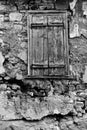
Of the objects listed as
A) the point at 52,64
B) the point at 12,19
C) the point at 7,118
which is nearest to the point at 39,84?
the point at 52,64

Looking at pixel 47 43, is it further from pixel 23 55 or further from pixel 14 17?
pixel 14 17

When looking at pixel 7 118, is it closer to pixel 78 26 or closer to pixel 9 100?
pixel 9 100

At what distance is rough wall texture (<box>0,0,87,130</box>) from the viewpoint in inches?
190

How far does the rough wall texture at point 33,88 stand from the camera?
4.83 metres

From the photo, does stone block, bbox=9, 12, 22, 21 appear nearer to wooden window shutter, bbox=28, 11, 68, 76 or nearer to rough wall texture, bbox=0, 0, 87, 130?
rough wall texture, bbox=0, 0, 87, 130

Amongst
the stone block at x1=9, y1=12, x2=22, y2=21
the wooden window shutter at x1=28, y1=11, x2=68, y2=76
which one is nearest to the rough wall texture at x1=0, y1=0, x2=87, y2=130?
the stone block at x1=9, y1=12, x2=22, y2=21

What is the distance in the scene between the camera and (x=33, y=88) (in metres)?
4.91

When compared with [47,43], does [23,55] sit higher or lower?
lower

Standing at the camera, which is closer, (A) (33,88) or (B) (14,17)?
(A) (33,88)

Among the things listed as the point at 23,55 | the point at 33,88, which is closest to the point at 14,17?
Answer: the point at 23,55

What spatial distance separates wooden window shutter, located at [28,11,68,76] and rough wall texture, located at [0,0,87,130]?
0.13 metres

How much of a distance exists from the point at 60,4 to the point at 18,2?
2.67 feet

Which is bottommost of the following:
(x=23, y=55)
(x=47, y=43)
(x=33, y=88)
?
(x=33, y=88)

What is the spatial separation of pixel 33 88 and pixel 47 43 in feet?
2.89
